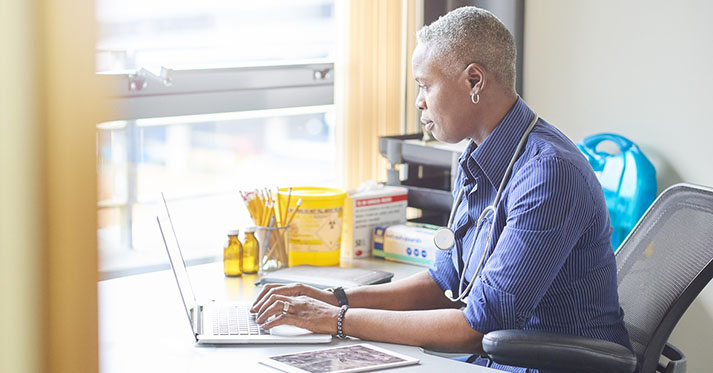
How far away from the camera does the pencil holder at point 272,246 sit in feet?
7.08

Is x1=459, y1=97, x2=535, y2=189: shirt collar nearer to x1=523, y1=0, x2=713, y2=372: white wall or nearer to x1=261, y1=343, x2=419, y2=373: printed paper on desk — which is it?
x1=261, y1=343, x2=419, y2=373: printed paper on desk

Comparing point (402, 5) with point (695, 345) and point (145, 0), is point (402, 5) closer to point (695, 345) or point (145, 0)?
point (145, 0)

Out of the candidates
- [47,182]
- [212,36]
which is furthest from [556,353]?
[212,36]

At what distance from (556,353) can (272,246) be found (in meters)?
0.97

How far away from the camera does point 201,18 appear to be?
3.11 meters

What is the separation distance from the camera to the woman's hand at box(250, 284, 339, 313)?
1.67 meters

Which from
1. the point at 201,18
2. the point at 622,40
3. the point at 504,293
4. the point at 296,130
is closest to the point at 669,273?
the point at 504,293

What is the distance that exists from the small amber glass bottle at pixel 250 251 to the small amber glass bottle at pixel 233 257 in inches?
0.6

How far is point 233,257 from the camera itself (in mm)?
2115

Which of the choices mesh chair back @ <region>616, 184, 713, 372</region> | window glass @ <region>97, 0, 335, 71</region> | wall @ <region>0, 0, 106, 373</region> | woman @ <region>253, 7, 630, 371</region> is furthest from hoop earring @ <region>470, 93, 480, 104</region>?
wall @ <region>0, 0, 106, 373</region>

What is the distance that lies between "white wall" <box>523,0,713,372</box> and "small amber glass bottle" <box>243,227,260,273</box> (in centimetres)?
143

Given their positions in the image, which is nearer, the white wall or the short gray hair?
the short gray hair

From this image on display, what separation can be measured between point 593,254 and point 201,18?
81.3 inches

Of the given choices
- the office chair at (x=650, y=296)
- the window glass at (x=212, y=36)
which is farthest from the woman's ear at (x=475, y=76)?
the window glass at (x=212, y=36)
